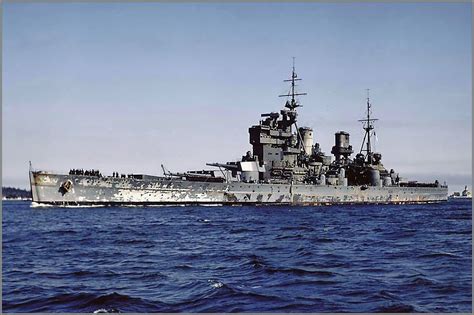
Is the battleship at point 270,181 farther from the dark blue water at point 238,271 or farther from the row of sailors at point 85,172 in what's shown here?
the dark blue water at point 238,271

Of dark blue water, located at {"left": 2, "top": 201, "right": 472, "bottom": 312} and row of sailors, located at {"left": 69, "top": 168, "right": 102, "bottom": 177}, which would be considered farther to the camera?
row of sailors, located at {"left": 69, "top": 168, "right": 102, "bottom": 177}

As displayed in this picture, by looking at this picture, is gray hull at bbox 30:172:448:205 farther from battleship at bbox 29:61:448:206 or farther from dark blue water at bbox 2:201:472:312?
dark blue water at bbox 2:201:472:312

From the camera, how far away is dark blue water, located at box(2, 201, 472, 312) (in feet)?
37.1

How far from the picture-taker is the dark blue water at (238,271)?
1132 centimetres

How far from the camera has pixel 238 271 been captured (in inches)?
597

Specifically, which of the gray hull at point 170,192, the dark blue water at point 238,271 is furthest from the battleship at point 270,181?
the dark blue water at point 238,271

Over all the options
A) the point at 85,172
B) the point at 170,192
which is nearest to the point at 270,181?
the point at 170,192

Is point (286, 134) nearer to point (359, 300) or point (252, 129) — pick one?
point (252, 129)

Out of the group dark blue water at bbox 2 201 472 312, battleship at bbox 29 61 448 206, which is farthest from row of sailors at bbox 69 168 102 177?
dark blue water at bbox 2 201 472 312

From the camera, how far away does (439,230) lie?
27.5 m

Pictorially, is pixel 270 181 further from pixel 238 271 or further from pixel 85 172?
pixel 238 271

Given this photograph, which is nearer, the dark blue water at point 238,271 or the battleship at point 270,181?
the dark blue water at point 238,271

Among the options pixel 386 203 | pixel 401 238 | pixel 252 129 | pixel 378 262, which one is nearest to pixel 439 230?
pixel 401 238

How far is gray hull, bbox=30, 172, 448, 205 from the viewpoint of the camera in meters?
45.2
